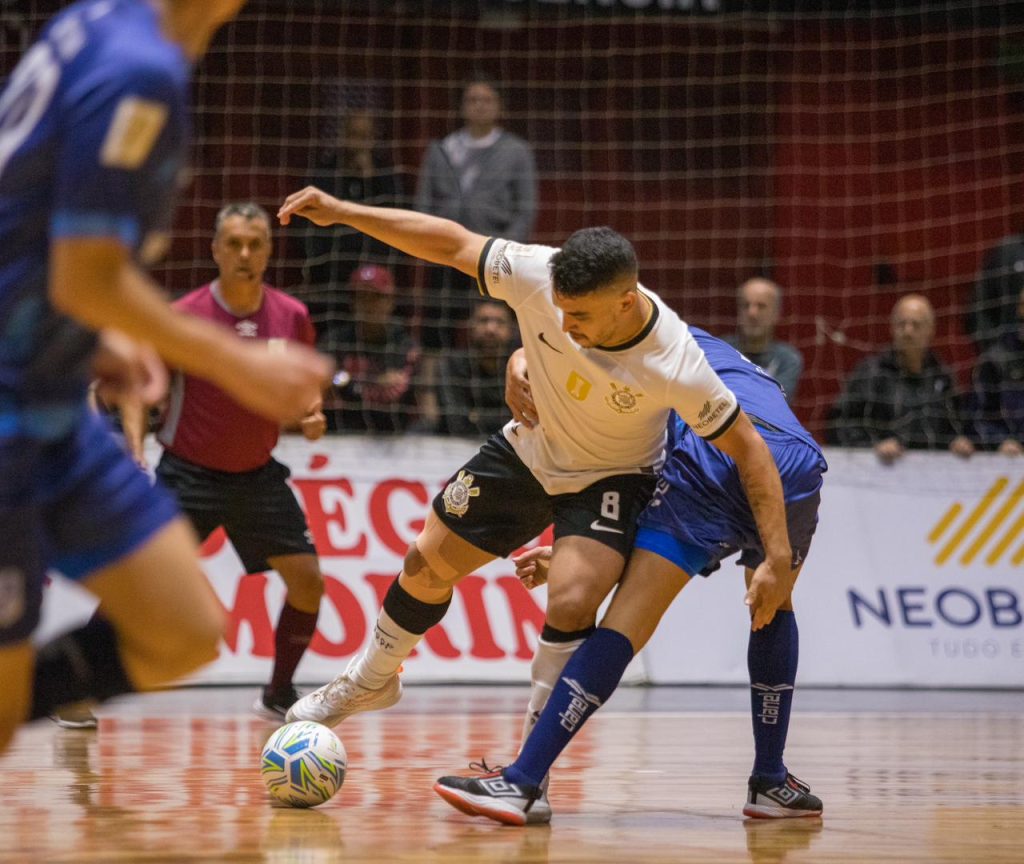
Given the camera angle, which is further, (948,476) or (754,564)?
(948,476)

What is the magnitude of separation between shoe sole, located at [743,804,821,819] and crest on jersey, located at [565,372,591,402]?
4.08 feet

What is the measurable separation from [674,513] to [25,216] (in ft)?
7.02

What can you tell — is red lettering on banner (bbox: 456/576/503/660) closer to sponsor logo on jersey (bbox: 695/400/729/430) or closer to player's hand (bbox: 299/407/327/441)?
player's hand (bbox: 299/407/327/441)

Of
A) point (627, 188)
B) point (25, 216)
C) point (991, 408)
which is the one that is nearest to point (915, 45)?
point (627, 188)

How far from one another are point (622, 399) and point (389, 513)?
13.3ft

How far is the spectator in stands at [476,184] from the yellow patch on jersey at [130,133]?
22.7 feet

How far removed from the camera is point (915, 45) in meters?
11.9

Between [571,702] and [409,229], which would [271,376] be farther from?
[409,229]

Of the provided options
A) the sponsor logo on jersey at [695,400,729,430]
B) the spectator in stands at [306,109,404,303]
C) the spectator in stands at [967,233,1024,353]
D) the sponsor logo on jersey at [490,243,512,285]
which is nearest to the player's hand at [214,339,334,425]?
the sponsor logo on jersey at [695,400,729,430]

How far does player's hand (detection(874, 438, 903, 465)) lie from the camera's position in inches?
344

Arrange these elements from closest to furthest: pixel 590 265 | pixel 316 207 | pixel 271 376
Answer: pixel 271 376
pixel 590 265
pixel 316 207

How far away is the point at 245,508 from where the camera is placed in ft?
21.4

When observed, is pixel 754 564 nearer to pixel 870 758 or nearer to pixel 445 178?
pixel 870 758

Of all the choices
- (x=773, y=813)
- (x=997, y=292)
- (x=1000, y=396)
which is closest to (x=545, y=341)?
(x=773, y=813)
